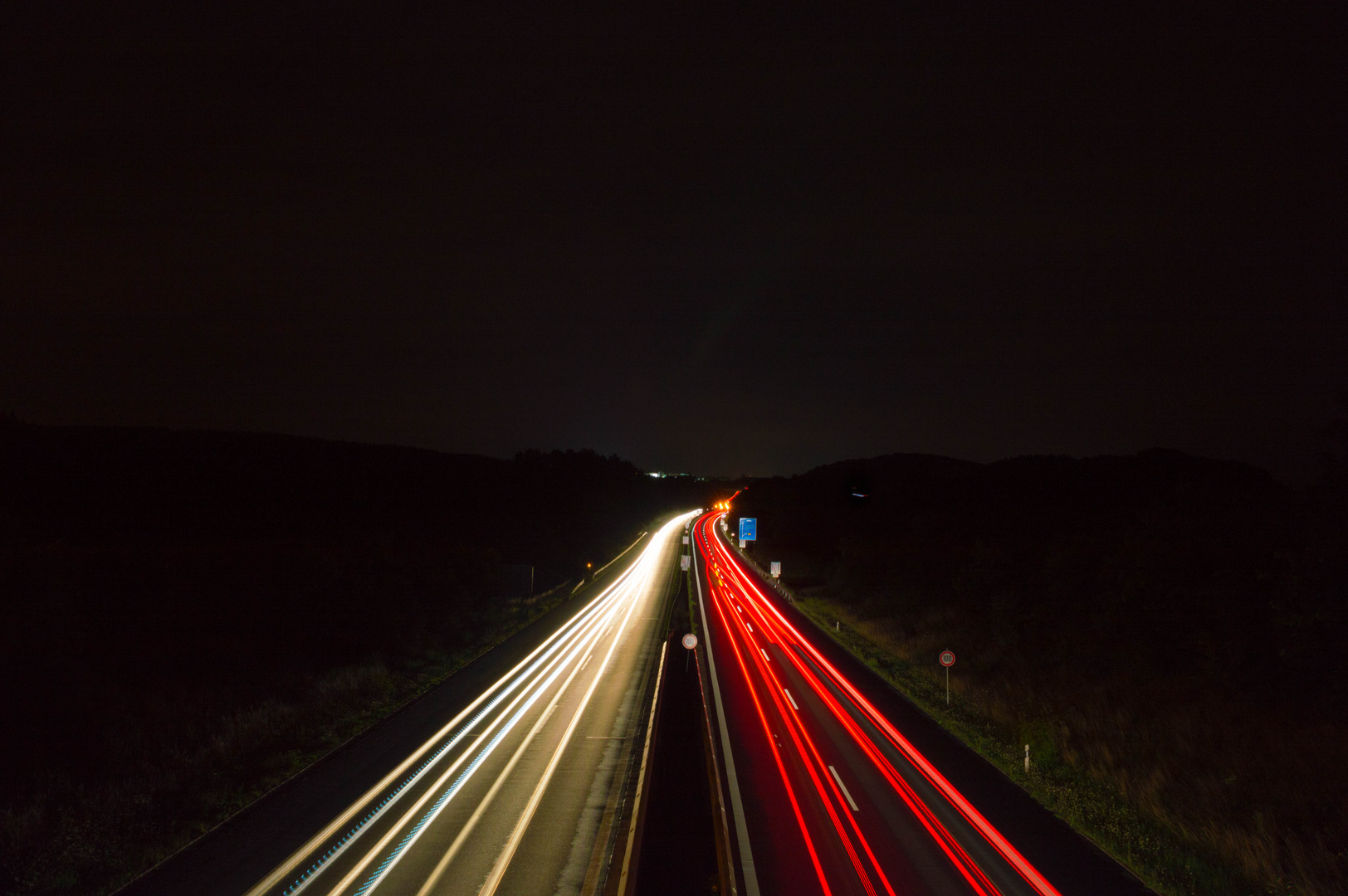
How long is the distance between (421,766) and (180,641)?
68.8 feet

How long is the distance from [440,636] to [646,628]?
361 inches

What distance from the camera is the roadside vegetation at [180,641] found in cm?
1230

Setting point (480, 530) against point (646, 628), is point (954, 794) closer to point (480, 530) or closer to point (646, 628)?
point (646, 628)

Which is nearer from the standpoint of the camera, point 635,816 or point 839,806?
point 635,816

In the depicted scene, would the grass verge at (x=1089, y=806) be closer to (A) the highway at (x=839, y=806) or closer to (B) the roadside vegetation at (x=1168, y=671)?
(B) the roadside vegetation at (x=1168, y=671)

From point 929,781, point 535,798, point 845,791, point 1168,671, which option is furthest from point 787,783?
point 1168,671

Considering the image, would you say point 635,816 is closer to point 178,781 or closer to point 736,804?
point 736,804

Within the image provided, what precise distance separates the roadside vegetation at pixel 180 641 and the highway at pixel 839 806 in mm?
9397

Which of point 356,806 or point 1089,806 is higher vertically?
point 356,806

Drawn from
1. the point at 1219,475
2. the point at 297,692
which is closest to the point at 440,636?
the point at 297,692

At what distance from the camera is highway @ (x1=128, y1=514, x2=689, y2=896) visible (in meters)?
9.99

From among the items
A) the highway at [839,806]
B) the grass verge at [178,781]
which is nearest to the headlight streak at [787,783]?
the highway at [839,806]

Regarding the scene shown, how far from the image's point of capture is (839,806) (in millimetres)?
13070

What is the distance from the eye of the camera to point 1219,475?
239 ft
